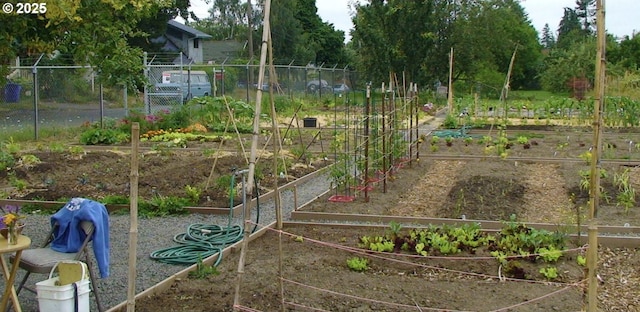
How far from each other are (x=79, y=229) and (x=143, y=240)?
251 centimetres

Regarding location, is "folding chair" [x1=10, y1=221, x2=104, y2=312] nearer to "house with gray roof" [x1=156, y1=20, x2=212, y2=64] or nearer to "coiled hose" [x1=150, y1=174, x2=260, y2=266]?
"coiled hose" [x1=150, y1=174, x2=260, y2=266]

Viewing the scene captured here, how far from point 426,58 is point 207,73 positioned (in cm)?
1061

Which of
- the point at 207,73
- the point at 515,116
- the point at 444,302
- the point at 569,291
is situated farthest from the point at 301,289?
the point at 207,73

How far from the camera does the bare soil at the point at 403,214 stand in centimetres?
510

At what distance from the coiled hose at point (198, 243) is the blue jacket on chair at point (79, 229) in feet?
4.45

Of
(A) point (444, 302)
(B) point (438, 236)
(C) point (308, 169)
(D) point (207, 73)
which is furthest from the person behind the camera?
(D) point (207, 73)

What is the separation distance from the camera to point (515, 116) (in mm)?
21719

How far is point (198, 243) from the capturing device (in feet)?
22.5

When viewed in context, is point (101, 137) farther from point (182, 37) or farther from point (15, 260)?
point (182, 37)

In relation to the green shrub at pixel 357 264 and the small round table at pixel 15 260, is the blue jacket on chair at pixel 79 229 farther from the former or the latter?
the green shrub at pixel 357 264

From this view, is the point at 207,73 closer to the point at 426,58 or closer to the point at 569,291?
the point at 426,58

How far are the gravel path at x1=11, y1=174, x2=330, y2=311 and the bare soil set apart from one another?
407 mm

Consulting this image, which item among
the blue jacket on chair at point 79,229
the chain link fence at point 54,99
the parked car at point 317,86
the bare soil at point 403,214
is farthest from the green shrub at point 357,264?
the parked car at point 317,86

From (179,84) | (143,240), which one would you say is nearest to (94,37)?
(143,240)
